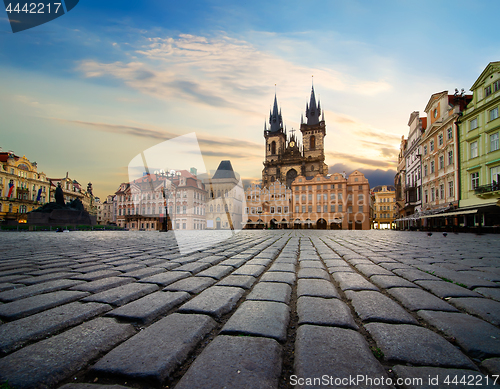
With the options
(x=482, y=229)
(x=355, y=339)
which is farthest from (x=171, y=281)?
(x=482, y=229)

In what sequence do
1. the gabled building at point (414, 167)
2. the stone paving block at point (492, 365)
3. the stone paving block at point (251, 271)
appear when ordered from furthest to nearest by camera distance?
1. the gabled building at point (414, 167)
2. the stone paving block at point (251, 271)
3. the stone paving block at point (492, 365)

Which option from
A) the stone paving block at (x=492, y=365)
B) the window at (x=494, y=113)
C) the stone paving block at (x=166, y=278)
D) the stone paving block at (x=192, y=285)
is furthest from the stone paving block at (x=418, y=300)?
the window at (x=494, y=113)

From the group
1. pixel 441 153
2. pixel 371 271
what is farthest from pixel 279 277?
pixel 441 153

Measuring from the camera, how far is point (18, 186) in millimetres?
53188

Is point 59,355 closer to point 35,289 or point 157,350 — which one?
point 157,350

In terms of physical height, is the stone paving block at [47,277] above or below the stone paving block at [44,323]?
below

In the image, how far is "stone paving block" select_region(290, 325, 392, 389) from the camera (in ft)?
3.78

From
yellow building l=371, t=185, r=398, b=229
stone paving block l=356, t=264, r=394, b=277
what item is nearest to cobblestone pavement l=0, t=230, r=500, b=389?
stone paving block l=356, t=264, r=394, b=277

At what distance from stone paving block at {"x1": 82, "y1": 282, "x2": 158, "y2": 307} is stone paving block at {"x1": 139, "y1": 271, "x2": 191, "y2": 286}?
175mm

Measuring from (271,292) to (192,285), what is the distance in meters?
0.79

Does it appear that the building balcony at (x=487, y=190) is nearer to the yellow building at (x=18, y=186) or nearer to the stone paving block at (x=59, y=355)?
the stone paving block at (x=59, y=355)

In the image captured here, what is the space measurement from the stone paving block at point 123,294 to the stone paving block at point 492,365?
2.22m

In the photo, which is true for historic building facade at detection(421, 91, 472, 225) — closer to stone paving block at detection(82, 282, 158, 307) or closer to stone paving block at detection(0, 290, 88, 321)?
stone paving block at detection(82, 282, 158, 307)

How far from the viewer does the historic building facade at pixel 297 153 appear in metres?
69.1
